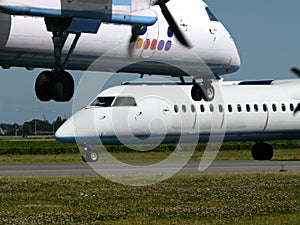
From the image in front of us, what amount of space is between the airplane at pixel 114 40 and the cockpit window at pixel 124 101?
1671 centimetres

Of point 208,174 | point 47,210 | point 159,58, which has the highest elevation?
point 159,58

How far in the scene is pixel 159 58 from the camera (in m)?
29.4

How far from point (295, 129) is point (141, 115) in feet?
36.9

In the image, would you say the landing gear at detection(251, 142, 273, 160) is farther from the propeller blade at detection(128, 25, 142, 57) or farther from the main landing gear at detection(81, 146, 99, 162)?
the propeller blade at detection(128, 25, 142, 57)

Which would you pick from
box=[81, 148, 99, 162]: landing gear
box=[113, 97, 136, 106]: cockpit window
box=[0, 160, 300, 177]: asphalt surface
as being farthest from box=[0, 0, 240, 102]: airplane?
box=[81, 148, 99, 162]: landing gear

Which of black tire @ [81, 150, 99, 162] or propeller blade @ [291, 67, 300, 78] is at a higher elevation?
propeller blade @ [291, 67, 300, 78]

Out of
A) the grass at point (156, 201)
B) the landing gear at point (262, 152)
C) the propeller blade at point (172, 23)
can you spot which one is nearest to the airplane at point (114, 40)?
the propeller blade at point (172, 23)

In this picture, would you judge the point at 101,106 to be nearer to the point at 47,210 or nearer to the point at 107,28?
the point at 107,28

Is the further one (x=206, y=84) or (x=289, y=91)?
(x=289, y=91)

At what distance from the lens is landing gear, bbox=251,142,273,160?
174ft

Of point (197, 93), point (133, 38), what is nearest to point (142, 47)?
point (133, 38)

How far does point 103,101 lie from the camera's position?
159ft

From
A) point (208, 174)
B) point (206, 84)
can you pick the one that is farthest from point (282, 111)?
point (206, 84)

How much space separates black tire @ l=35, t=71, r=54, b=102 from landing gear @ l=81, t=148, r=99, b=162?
22529mm
